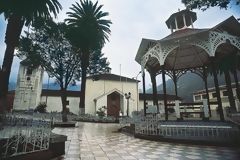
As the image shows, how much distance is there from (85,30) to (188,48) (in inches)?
656

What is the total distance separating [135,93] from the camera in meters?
45.2

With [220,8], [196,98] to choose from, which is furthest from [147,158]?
[196,98]

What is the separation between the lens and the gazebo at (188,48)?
10.3 m

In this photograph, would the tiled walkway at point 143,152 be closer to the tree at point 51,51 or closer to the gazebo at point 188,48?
the gazebo at point 188,48

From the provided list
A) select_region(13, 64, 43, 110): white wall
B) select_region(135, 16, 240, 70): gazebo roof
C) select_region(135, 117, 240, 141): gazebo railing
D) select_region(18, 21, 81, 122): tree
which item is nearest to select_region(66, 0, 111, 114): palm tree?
select_region(18, 21, 81, 122): tree

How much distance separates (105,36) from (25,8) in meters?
17.2

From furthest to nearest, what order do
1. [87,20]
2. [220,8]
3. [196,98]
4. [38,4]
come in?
1. [196,98]
2. [87,20]
3. [38,4]
4. [220,8]

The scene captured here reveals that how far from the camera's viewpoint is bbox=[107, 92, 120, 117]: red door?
129 ft

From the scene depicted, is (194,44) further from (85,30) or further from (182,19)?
(85,30)

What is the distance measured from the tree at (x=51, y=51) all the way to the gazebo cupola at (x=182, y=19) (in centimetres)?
1456

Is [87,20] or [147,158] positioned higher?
[87,20]

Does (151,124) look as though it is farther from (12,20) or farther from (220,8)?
(12,20)

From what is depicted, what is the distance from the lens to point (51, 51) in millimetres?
22406

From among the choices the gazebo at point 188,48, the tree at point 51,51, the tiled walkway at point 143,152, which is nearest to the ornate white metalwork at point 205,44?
the gazebo at point 188,48
